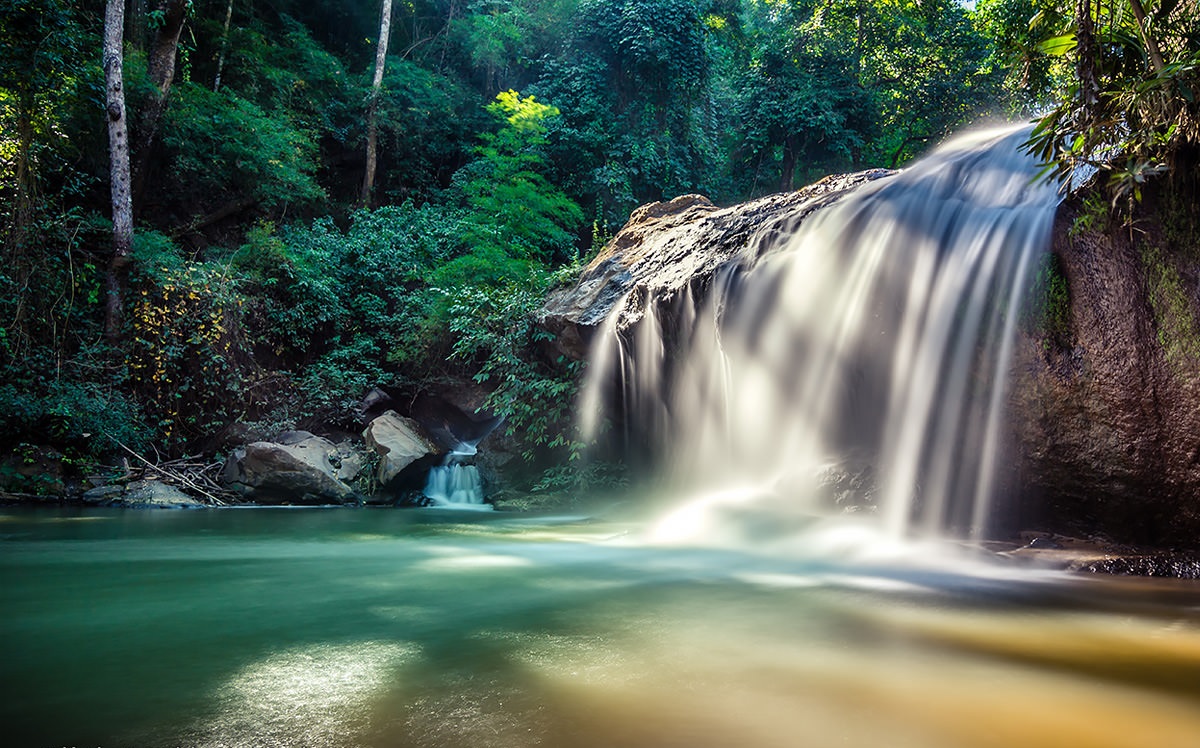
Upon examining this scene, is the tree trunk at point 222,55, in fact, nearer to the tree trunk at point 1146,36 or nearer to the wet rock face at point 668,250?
the wet rock face at point 668,250

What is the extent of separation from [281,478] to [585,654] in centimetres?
907

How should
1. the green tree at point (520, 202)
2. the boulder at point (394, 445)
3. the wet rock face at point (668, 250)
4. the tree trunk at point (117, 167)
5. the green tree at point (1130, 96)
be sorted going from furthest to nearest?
the green tree at point (520, 202), the tree trunk at point (117, 167), the boulder at point (394, 445), the wet rock face at point (668, 250), the green tree at point (1130, 96)

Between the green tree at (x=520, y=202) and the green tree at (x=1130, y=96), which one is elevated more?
the green tree at (x=520, y=202)

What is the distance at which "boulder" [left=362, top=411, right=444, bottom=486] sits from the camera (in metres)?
11.4

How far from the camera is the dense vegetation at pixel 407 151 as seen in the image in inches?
398

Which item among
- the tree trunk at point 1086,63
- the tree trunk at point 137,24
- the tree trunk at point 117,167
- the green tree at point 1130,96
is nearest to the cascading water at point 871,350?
the green tree at point 1130,96

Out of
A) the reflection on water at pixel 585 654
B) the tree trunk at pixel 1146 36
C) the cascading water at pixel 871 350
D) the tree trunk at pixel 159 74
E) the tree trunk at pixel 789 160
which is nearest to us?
the reflection on water at pixel 585 654

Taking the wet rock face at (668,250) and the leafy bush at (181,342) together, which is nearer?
the wet rock face at (668,250)

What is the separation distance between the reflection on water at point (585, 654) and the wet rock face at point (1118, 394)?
2.93 feet

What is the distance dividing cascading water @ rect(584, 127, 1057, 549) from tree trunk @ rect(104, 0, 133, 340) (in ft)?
29.1

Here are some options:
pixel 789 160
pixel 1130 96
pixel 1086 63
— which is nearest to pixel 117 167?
pixel 1086 63

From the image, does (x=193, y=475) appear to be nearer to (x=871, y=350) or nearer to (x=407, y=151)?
(x=871, y=350)

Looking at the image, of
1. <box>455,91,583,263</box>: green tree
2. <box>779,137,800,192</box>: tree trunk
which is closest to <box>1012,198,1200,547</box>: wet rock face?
<box>455,91,583,263</box>: green tree

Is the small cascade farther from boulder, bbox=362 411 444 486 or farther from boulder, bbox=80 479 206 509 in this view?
boulder, bbox=80 479 206 509
